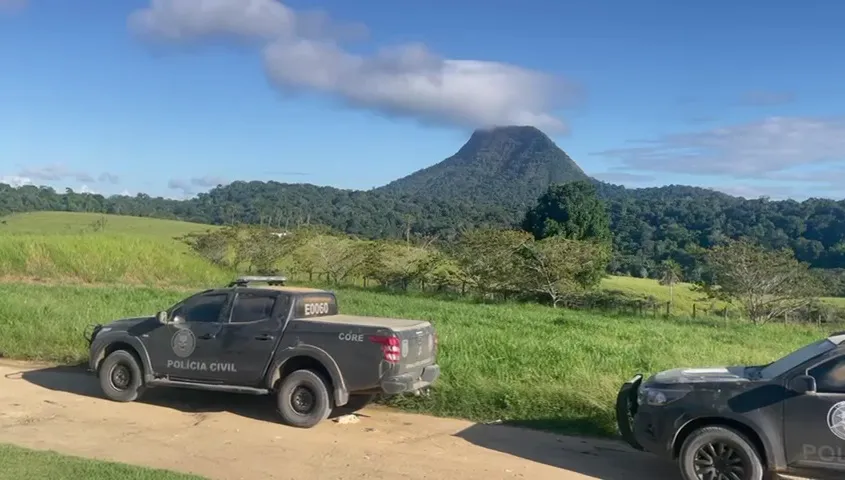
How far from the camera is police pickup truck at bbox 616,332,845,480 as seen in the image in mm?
6719

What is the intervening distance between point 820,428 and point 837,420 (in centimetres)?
16

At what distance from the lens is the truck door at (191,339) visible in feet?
32.8

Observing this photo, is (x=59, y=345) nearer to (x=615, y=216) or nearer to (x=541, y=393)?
(x=541, y=393)

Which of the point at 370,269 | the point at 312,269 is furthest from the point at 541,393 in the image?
the point at 312,269

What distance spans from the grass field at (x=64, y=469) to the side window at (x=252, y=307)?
3.08 metres

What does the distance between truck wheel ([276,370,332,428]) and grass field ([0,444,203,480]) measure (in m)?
2.45

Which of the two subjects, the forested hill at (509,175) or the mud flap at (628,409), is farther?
the forested hill at (509,175)

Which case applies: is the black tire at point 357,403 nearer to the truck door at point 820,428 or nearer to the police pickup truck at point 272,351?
the police pickup truck at point 272,351

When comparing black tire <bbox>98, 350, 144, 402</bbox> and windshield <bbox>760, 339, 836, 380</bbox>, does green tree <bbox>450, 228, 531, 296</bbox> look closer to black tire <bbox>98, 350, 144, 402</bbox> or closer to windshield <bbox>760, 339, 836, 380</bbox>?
black tire <bbox>98, 350, 144, 402</bbox>

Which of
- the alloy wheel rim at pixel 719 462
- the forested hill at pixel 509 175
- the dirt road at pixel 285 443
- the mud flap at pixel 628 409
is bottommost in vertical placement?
the dirt road at pixel 285 443

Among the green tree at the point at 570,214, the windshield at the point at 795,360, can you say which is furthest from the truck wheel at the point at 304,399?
the green tree at the point at 570,214

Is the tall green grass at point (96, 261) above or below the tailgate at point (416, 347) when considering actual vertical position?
above

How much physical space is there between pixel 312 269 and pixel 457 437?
34896 millimetres

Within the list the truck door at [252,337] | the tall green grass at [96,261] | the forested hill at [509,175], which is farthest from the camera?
the forested hill at [509,175]
